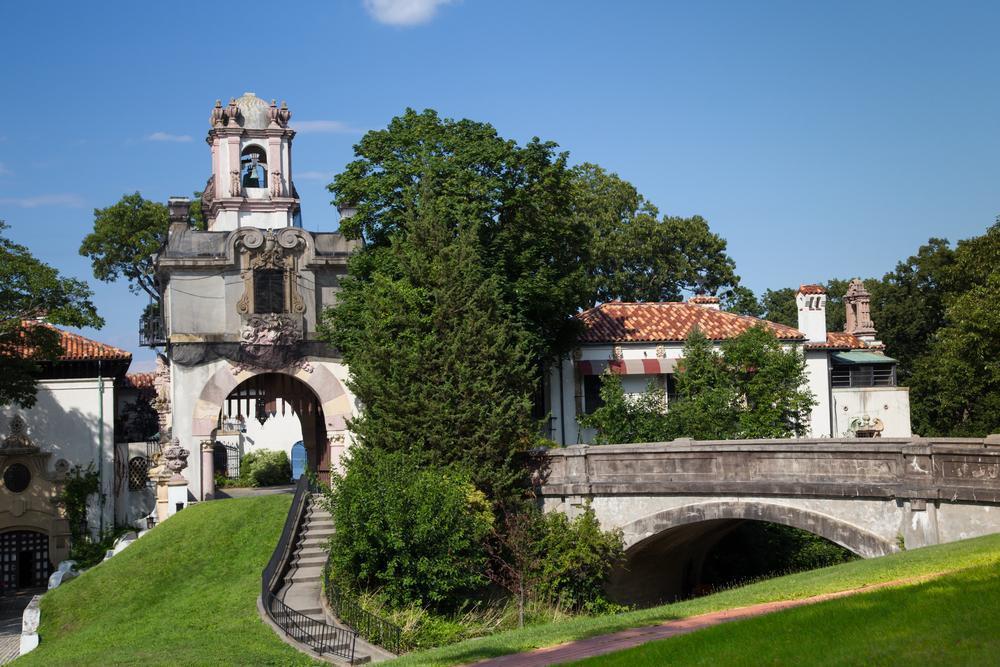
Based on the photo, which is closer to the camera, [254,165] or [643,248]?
[254,165]

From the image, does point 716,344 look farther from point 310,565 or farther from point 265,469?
point 265,469

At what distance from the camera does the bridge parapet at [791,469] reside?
22953mm

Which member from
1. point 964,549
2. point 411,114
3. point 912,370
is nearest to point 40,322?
point 411,114

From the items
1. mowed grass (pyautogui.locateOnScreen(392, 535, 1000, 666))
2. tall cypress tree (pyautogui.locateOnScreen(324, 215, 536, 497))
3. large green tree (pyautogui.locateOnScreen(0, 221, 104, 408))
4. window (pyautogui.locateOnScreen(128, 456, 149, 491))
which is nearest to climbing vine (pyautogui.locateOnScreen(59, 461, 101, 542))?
window (pyautogui.locateOnScreen(128, 456, 149, 491))

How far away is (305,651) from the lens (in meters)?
22.4

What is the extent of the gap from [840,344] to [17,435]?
31506mm

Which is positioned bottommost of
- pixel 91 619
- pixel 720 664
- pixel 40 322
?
pixel 91 619

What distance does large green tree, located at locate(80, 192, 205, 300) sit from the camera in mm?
59969

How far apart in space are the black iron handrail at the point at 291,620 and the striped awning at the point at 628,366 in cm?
1360

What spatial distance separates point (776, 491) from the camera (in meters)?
26.2

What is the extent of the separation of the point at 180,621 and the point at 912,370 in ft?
151

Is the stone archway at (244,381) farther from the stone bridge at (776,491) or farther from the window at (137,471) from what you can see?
the stone bridge at (776,491)

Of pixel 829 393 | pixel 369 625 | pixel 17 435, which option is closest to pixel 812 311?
pixel 829 393

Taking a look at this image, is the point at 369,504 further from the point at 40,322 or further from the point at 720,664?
the point at 40,322
